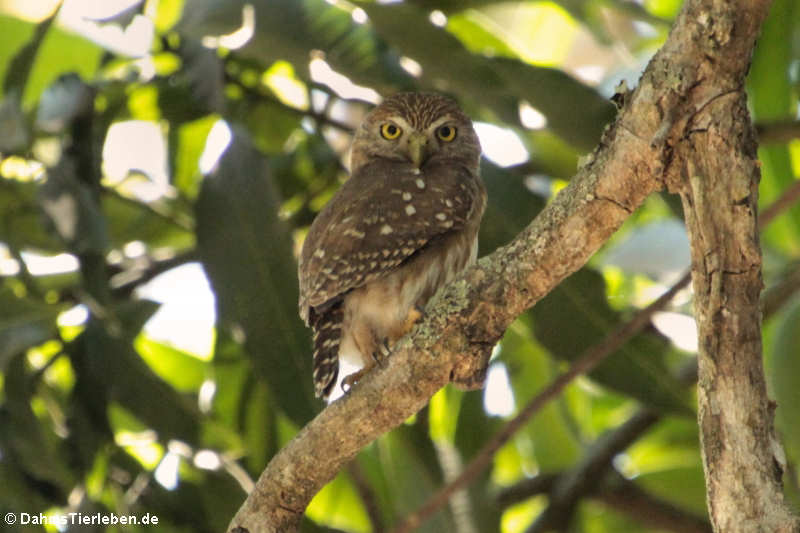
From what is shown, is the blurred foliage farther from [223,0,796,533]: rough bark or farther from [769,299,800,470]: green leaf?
[223,0,796,533]: rough bark

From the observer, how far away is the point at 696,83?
198cm

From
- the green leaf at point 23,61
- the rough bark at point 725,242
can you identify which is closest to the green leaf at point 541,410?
the green leaf at point 23,61

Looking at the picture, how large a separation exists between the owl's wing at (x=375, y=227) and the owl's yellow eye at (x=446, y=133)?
677 millimetres

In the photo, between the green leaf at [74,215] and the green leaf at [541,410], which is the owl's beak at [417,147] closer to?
the green leaf at [541,410]

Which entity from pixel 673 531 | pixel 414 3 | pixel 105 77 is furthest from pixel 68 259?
pixel 673 531

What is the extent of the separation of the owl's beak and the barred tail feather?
0.96 meters

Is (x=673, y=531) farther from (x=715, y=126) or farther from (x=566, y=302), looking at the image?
(x=715, y=126)

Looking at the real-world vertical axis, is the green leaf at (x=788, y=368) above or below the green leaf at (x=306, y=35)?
below

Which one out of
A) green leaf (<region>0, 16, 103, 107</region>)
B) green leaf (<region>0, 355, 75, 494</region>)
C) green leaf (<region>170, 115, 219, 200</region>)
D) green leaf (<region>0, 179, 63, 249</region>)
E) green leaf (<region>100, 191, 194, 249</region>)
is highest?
green leaf (<region>0, 16, 103, 107</region>)

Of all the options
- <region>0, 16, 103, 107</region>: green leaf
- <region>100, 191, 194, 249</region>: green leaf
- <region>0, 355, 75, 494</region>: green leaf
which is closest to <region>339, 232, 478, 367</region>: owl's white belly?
<region>0, 355, 75, 494</region>: green leaf

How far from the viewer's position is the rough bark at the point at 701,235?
188cm

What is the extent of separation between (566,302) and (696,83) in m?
1.89

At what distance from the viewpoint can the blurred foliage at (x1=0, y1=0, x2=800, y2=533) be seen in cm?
379

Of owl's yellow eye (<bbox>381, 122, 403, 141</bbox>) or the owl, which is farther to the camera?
owl's yellow eye (<bbox>381, 122, 403, 141</bbox>)
